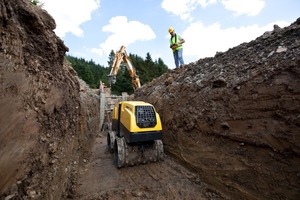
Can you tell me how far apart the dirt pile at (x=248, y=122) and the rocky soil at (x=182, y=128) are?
0.02m

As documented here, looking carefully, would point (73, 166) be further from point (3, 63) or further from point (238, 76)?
point (238, 76)

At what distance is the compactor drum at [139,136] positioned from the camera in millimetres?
5176

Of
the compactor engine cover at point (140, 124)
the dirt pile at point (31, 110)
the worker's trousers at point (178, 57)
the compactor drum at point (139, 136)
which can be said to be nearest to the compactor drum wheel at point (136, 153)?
the compactor drum at point (139, 136)

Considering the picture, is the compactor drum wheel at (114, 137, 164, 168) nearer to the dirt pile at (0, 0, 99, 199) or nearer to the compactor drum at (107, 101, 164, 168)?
the compactor drum at (107, 101, 164, 168)

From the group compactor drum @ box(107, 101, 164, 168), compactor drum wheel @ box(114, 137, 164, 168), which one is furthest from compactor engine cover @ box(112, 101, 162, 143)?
compactor drum wheel @ box(114, 137, 164, 168)

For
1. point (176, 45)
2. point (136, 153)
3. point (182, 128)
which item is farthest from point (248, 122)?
point (176, 45)

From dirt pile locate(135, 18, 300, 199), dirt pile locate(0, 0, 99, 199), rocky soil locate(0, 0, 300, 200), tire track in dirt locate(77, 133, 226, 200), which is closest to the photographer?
dirt pile locate(0, 0, 99, 199)

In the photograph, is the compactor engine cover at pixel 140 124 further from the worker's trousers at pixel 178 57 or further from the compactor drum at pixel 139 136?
the worker's trousers at pixel 178 57

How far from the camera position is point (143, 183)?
486 cm

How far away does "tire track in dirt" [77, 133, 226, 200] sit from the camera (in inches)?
170

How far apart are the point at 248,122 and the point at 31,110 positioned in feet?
12.5

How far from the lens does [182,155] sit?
18.1 feet

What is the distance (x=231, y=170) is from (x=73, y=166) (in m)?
3.64

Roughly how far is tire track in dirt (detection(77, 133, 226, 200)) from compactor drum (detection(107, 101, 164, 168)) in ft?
0.94
